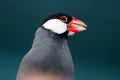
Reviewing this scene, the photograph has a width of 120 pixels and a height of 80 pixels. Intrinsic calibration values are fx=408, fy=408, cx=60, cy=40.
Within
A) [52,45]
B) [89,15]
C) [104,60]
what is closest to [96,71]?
[104,60]

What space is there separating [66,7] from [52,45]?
79 centimetres

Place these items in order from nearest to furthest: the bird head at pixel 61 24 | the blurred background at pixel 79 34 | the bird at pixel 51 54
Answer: the bird at pixel 51 54 → the bird head at pixel 61 24 → the blurred background at pixel 79 34

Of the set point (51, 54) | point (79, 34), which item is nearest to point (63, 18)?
point (51, 54)

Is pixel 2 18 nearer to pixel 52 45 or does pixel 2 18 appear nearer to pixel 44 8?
pixel 44 8

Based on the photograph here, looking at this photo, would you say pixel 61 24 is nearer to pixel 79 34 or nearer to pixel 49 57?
pixel 49 57

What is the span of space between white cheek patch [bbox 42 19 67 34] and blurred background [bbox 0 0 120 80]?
0.71 metres

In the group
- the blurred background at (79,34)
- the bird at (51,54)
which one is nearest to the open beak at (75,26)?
the bird at (51,54)

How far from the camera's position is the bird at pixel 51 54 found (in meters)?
1.25

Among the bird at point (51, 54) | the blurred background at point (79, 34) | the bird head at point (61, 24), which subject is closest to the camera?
the bird at point (51, 54)

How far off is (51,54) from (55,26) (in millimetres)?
107

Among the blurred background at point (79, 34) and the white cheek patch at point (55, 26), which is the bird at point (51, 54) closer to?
the white cheek patch at point (55, 26)

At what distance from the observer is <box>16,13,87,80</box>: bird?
1.25 metres

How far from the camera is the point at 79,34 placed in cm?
221

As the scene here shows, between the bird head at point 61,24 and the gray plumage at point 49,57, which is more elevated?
the bird head at point 61,24
